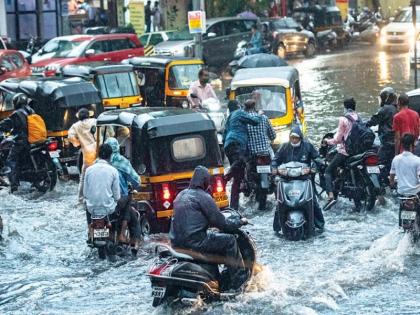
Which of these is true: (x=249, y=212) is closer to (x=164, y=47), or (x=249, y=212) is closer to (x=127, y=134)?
(x=127, y=134)

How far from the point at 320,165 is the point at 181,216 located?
17.9ft

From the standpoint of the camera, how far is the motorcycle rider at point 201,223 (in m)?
10.7

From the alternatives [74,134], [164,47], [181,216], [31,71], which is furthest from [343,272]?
[164,47]

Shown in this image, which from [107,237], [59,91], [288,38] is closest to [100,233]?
[107,237]

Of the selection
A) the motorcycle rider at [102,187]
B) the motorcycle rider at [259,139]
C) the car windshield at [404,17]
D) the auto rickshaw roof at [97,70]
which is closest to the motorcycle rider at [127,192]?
the motorcycle rider at [102,187]

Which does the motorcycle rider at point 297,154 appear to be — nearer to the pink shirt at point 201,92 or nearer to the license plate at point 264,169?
the license plate at point 264,169

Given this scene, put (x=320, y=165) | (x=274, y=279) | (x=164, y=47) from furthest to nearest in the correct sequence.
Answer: (x=164, y=47)
(x=320, y=165)
(x=274, y=279)

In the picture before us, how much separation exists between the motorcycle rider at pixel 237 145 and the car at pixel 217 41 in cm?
1947

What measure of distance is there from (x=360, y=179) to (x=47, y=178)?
5.66 m

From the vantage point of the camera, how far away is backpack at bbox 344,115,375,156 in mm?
15359

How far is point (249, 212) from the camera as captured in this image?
16.3 meters

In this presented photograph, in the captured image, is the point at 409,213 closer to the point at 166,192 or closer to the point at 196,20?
the point at 166,192

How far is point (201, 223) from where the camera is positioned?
10.7 meters

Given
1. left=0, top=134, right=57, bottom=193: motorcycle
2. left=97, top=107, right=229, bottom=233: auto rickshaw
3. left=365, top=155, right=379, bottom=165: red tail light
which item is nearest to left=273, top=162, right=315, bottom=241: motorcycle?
left=97, top=107, right=229, bottom=233: auto rickshaw
